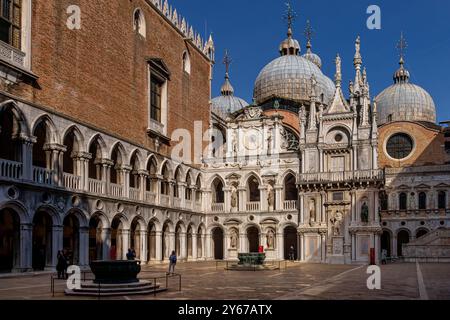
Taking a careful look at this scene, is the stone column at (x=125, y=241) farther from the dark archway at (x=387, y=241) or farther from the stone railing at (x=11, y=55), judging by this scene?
the dark archway at (x=387, y=241)

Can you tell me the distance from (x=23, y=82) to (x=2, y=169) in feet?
14.8

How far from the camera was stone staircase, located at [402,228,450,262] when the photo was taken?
47438mm

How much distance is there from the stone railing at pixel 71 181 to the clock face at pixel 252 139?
72.6ft

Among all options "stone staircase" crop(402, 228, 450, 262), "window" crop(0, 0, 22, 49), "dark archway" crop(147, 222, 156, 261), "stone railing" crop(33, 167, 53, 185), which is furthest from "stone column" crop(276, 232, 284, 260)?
"window" crop(0, 0, 22, 49)

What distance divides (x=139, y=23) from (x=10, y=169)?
1756 cm

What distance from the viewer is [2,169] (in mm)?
28344

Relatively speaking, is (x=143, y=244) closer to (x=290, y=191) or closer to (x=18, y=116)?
(x=18, y=116)

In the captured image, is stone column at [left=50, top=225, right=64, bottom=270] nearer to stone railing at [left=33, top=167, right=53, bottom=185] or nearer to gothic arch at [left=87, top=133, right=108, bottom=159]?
stone railing at [left=33, top=167, right=53, bottom=185]

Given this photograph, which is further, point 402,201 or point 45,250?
point 402,201

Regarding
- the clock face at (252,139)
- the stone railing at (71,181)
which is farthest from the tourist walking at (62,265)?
the clock face at (252,139)

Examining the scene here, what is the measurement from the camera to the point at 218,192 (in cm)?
5497

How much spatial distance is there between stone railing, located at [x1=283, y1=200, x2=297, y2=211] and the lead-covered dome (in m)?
16.7

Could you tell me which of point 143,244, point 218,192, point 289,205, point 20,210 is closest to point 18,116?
point 20,210

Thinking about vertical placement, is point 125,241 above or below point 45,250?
above
